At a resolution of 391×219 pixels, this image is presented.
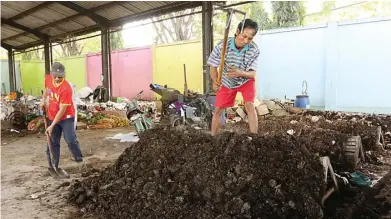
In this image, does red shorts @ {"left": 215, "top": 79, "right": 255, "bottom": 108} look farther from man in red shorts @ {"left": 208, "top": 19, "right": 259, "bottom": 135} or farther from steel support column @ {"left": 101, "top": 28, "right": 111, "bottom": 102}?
steel support column @ {"left": 101, "top": 28, "right": 111, "bottom": 102}

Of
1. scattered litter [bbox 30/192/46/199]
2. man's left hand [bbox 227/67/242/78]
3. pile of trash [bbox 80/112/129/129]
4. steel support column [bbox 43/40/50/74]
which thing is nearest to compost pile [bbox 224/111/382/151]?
man's left hand [bbox 227/67/242/78]

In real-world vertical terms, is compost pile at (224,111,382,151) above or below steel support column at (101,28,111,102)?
below

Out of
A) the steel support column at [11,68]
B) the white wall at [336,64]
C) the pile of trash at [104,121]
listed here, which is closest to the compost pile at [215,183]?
the pile of trash at [104,121]

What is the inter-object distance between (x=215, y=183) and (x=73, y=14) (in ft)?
34.3

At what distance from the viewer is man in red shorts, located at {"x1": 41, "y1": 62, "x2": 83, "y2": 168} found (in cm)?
426

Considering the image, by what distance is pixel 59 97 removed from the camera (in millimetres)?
4312

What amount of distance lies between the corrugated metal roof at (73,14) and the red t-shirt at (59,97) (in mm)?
4944

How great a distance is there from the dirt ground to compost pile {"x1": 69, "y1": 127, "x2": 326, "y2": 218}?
0.28 meters

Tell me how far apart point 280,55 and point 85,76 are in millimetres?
11646

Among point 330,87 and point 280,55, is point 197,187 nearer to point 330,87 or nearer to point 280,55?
point 330,87

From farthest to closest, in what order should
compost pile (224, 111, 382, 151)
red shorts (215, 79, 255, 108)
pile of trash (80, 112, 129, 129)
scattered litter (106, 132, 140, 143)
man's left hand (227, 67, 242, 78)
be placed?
pile of trash (80, 112, 129, 129)
scattered litter (106, 132, 140, 143)
compost pile (224, 111, 382, 151)
red shorts (215, 79, 255, 108)
man's left hand (227, 67, 242, 78)

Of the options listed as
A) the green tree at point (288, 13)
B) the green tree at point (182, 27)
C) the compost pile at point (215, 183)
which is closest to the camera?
the compost pile at point (215, 183)

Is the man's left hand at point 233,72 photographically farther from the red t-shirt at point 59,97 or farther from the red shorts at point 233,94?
the red t-shirt at point 59,97

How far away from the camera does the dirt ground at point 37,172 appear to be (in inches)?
125
